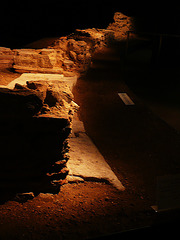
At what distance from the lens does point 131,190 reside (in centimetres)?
303

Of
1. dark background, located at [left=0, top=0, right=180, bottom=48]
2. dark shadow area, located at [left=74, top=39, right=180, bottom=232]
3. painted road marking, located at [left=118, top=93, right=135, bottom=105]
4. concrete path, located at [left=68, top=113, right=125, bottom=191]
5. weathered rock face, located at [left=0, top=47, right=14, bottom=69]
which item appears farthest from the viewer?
dark background, located at [left=0, top=0, right=180, bottom=48]

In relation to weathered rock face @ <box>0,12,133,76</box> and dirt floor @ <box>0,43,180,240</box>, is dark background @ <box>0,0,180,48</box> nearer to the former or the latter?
weathered rock face @ <box>0,12,133,76</box>

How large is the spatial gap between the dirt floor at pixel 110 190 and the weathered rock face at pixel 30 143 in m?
0.19

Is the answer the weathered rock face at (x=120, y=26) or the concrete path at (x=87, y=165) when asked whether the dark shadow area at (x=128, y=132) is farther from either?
the weathered rock face at (x=120, y=26)

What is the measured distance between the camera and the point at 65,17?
18.0m

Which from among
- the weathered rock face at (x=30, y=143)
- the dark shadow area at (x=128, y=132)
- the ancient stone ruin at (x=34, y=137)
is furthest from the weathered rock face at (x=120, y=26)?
the weathered rock face at (x=30, y=143)

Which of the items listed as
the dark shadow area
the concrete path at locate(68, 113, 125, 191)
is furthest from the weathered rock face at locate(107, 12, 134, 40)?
the concrete path at locate(68, 113, 125, 191)

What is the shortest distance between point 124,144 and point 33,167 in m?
2.09

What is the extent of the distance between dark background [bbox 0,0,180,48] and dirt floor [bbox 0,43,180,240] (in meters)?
5.62

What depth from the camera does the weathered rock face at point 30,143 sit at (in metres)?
2.21

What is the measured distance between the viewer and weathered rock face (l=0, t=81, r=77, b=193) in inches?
87.2

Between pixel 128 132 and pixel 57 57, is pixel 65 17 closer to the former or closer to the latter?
pixel 57 57

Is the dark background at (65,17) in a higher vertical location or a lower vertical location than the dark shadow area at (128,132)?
higher

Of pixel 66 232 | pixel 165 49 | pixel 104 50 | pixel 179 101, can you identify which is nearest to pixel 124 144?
pixel 66 232
